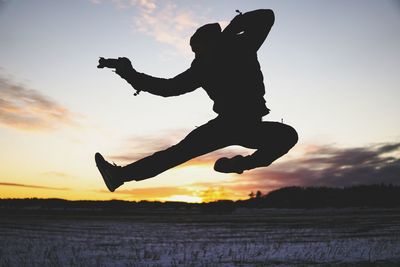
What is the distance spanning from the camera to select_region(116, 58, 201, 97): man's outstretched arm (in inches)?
129

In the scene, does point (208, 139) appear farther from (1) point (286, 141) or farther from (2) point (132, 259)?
(2) point (132, 259)

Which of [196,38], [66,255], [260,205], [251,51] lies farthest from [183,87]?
[260,205]

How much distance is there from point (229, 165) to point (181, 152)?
15.8 inches

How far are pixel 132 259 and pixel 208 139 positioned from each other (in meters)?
19.2

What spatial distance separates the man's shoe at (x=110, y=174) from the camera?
3.43 m

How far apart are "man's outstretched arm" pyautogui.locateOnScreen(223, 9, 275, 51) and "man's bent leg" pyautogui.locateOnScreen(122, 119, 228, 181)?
68 centimetres

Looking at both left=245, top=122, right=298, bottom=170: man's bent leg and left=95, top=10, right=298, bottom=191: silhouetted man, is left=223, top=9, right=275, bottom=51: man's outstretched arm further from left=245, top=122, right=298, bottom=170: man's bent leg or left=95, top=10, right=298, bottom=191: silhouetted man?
left=245, top=122, right=298, bottom=170: man's bent leg

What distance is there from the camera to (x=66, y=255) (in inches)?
843

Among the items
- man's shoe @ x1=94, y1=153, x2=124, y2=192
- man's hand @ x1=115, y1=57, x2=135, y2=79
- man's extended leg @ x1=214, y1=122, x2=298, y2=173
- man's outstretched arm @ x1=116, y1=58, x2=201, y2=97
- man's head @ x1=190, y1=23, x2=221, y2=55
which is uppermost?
man's head @ x1=190, y1=23, x2=221, y2=55

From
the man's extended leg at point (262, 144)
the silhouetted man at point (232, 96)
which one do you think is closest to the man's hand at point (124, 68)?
the silhouetted man at point (232, 96)

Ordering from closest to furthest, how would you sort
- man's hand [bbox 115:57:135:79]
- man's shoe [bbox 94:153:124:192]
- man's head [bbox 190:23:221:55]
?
man's head [bbox 190:23:221:55], man's hand [bbox 115:57:135:79], man's shoe [bbox 94:153:124:192]

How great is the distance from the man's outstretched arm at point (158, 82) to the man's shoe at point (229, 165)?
2.17 ft

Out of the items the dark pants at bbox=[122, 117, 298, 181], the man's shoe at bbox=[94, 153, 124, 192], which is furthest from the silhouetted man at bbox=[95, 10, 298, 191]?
the man's shoe at bbox=[94, 153, 124, 192]

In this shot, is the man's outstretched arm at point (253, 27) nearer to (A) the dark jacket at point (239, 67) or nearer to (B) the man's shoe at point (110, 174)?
(A) the dark jacket at point (239, 67)
